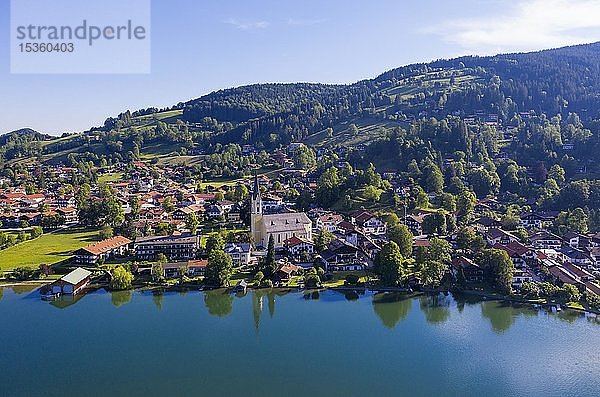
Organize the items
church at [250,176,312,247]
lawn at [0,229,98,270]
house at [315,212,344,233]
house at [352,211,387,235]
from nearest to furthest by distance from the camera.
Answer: lawn at [0,229,98,270] → church at [250,176,312,247] → house at [352,211,387,235] → house at [315,212,344,233]

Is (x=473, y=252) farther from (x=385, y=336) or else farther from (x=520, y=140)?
(x=520, y=140)

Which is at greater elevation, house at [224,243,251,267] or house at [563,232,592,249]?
house at [563,232,592,249]

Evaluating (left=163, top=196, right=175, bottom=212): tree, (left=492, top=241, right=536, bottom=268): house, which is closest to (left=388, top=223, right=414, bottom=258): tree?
(left=492, top=241, right=536, bottom=268): house

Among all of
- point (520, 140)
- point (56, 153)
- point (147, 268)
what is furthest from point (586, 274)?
point (56, 153)

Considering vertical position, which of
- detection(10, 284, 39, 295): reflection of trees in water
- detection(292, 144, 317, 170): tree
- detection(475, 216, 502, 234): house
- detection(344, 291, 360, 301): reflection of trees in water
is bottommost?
detection(344, 291, 360, 301): reflection of trees in water

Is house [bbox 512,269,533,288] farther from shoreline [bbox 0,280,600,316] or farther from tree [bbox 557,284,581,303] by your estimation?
tree [bbox 557,284,581,303]

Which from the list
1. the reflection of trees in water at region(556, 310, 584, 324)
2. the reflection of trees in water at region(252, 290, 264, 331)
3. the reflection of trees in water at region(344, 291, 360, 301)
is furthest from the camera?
the reflection of trees in water at region(344, 291, 360, 301)

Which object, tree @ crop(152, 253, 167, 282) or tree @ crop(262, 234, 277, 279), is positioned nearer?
tree @ crop(152, 253, 167, 282)

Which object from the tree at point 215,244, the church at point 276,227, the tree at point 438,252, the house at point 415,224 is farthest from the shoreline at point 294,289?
the house at point 415,224
